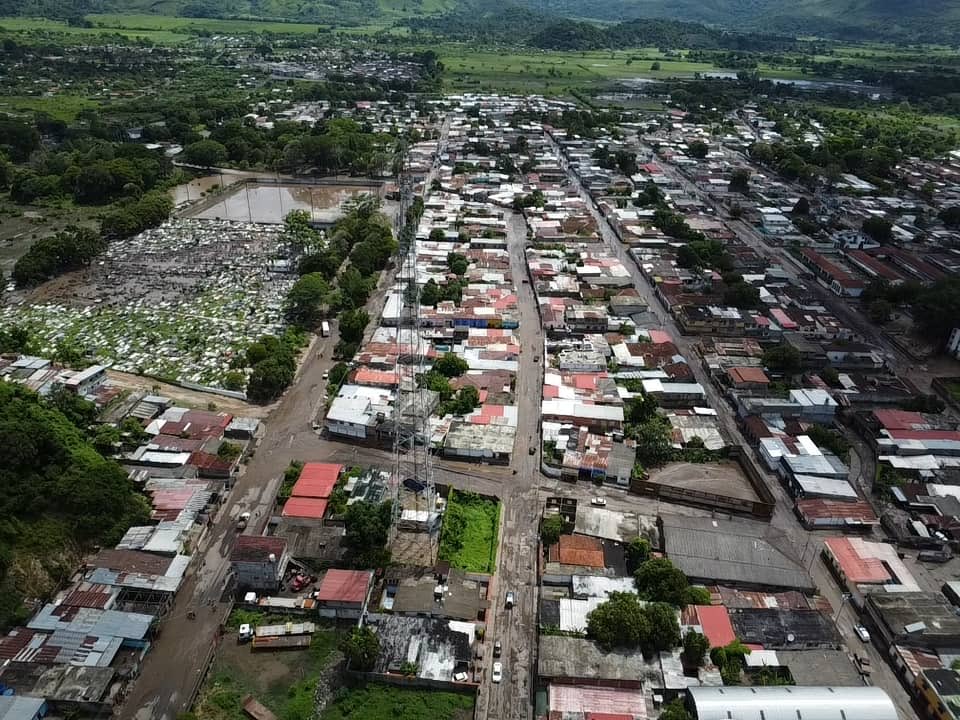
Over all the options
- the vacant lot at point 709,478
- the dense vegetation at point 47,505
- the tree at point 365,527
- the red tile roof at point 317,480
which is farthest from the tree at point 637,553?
the dense vegetation at point 47,505

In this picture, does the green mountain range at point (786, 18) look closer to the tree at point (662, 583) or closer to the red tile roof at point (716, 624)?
the tree at point (662, 583)

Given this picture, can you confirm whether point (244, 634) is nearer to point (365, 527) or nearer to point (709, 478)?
point (365, 527)

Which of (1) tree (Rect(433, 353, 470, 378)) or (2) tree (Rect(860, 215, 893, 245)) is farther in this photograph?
(2) tree (Rect(860, 215, 893, 245))

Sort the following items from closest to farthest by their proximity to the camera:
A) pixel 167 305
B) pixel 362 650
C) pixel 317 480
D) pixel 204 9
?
pixel 362 650 → pixel 317 480 → pixel 167 305 → pixel 204 9

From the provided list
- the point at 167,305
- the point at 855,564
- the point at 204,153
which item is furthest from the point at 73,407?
the point at 204,153

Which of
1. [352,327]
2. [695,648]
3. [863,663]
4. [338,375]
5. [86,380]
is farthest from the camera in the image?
[352,327]

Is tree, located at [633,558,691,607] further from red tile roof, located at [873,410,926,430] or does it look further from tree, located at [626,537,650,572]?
red tile roof, located at [873,410,926,430]

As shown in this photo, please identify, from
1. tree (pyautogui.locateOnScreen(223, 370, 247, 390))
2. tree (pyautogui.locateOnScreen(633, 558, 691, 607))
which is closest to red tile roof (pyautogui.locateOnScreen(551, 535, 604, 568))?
tree (pyautogui.locateOnScreen(633, 558, 691, 607))
